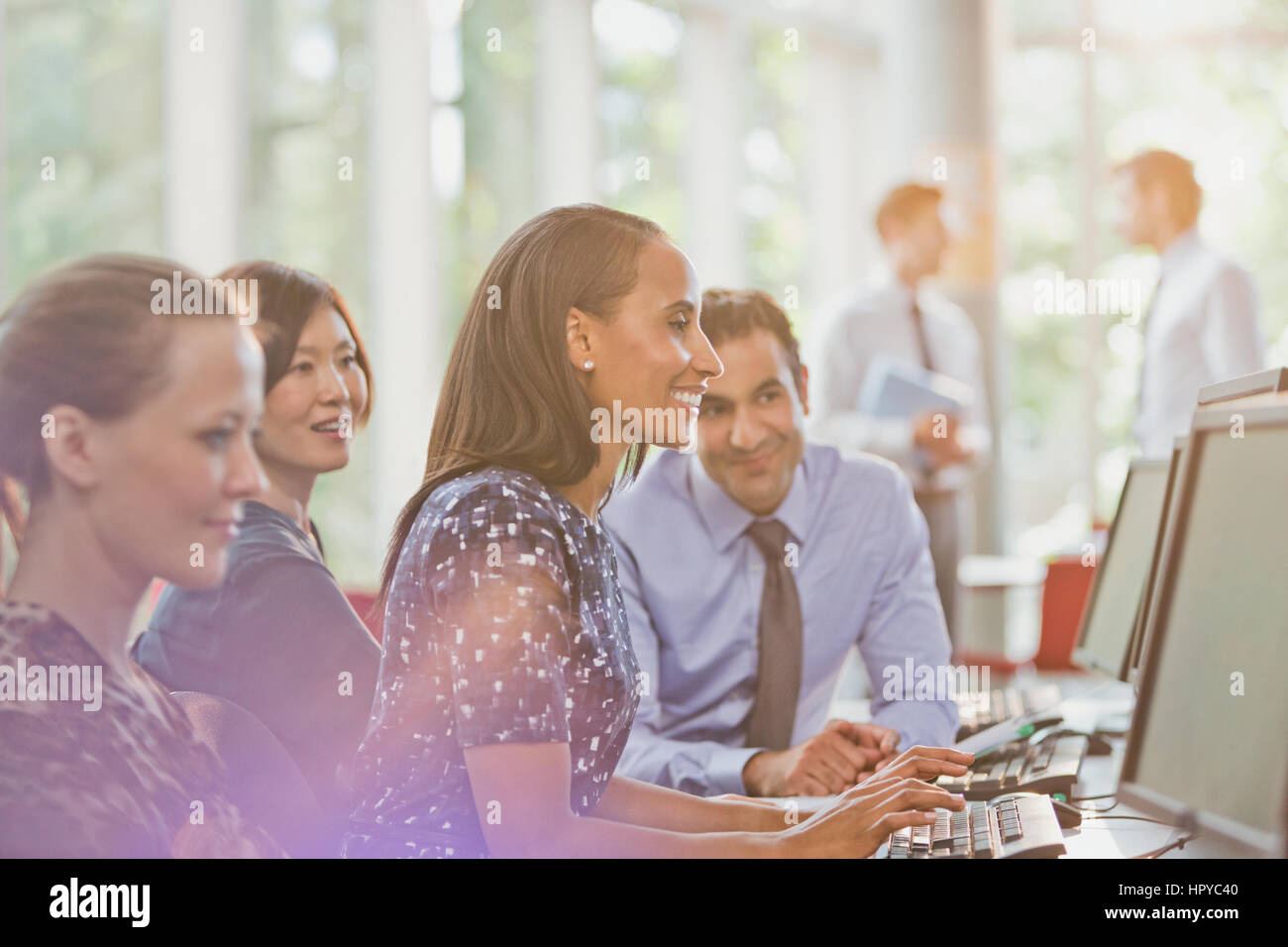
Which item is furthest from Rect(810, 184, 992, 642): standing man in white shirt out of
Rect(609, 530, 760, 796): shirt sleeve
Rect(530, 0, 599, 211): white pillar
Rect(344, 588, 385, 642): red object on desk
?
Rect(344, 588, 385, 642): red object on desk

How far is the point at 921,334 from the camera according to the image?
4371mm

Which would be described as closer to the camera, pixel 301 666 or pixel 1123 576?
pixel 301 666

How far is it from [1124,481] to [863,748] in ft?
2.63

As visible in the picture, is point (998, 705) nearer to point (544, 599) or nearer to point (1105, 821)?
point (1105, 821)

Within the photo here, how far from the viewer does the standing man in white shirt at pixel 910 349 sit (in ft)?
13.2

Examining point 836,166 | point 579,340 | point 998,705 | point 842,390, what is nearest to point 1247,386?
point 579,340

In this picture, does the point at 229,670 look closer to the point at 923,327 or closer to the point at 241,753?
the point at 241,753

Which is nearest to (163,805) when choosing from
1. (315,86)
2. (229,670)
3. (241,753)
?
(241,753)

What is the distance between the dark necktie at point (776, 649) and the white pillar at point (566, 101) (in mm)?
3063

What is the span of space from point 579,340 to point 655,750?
672 millimetres

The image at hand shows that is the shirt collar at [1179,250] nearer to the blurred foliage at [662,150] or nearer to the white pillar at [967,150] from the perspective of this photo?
the blurred foliage at [662,150]

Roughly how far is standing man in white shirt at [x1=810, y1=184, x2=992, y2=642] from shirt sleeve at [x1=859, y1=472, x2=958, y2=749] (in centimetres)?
173

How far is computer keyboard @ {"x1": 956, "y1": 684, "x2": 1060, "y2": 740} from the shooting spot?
6.66ft

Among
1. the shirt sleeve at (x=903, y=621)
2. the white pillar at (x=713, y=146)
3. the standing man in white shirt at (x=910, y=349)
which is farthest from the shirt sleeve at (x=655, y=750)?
the white pillar at (x=713, y=146)
